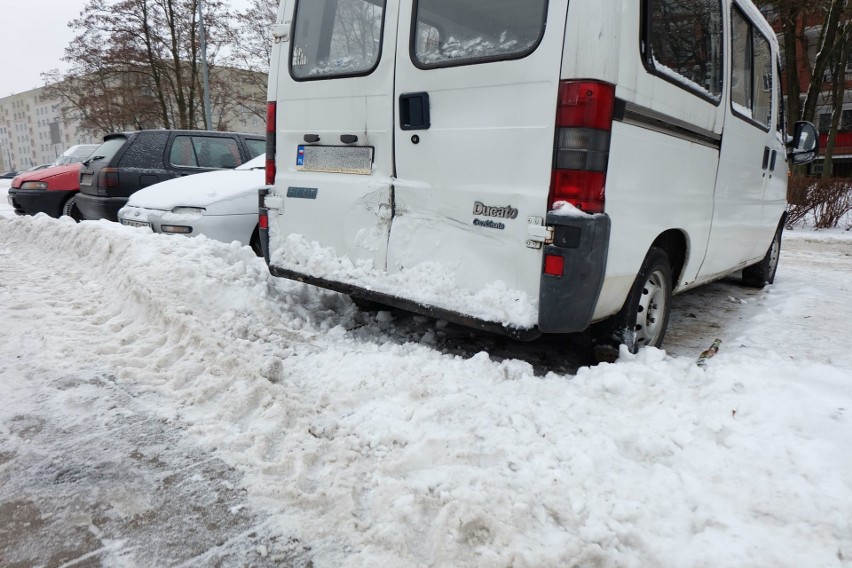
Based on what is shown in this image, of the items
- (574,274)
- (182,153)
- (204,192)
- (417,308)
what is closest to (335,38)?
(417,308)

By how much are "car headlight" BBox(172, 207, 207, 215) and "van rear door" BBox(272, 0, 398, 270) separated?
2218 mm

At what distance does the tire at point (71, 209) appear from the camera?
9.58 metres

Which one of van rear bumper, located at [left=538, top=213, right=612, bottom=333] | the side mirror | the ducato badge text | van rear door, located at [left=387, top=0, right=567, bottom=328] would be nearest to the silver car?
van rear door, located at [left=387, top=0, right=567, bottom=328]

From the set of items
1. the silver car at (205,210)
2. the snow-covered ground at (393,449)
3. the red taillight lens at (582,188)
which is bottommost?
the snow-covered ground at (393,449)

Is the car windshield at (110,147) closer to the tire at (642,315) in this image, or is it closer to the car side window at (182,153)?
the car side window at (182,153)

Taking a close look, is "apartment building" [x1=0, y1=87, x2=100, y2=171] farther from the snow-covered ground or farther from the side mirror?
Answer: the side mirror

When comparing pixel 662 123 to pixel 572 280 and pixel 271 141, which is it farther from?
pixel 271 141

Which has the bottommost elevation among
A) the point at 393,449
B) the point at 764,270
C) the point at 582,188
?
the point at 393,449

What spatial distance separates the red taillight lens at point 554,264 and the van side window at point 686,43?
43.5 inches

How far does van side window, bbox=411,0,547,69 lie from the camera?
277 centimetres

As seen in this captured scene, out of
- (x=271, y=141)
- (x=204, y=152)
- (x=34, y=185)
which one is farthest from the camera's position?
(x=34, y=185)

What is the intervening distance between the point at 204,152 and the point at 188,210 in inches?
104

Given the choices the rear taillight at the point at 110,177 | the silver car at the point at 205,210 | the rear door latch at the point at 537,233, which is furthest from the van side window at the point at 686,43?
the rear taillight at the point at 110,177

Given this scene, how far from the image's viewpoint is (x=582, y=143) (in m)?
2.64
